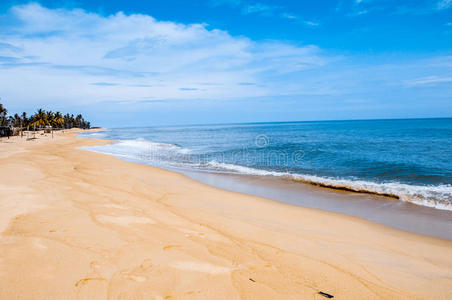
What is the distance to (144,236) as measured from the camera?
454 centimetres

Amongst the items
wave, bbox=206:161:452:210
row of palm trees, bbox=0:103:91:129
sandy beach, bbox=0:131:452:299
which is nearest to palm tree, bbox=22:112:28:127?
row of palm trees, bbox=0:103:91:129

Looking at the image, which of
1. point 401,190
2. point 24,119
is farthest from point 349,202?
point 24,119

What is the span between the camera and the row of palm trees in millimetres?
71375

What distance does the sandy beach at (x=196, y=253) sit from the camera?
305 cm

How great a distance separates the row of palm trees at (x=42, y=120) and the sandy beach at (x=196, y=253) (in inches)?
2408

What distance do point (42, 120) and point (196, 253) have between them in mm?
86696

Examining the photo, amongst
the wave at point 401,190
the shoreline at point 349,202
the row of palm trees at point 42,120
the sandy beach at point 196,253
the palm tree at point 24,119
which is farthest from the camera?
the palm tree at point 24,119

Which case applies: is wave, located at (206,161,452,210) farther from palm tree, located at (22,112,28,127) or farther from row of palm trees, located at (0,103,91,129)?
palm tree, located at (22,112,28,127)

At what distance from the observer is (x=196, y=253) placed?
13.3 feet

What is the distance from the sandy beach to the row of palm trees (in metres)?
61.2

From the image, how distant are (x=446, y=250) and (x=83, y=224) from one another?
767 cm

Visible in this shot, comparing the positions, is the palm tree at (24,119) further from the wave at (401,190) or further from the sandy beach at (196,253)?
the wave at (401,190)

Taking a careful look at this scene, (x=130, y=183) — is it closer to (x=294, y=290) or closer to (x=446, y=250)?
(x=294, y=290)

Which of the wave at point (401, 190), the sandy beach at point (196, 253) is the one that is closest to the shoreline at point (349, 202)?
the wave at point (401, 190)
